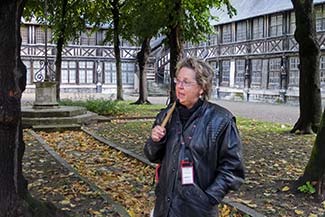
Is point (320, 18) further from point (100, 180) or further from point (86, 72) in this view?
point (100, 180)

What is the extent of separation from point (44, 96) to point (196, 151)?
515 inches

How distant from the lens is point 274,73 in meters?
33.1

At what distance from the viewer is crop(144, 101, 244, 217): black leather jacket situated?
274 cm

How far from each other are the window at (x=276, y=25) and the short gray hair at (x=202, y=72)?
30.9m

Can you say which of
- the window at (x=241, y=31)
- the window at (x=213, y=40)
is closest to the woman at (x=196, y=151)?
the window at (x=241, y=31)

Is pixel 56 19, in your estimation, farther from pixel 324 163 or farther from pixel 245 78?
pixel 324 163

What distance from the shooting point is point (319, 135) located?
20.1 feet

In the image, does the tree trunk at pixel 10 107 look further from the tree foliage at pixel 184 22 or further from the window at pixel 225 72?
the window at pixel 225 72

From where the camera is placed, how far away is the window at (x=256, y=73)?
34375mm

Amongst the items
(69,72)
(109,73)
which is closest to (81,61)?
(69,72)

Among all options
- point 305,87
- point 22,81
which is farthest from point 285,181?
point 305,87

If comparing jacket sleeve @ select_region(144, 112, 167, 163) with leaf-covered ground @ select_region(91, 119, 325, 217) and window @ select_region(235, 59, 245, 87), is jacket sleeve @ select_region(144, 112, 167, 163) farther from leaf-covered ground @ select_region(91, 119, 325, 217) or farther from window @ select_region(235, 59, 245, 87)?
window @ select_region(235, 59, 245, 87)

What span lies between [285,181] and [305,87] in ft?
21.6

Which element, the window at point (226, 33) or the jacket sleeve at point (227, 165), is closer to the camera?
the jacket sleeve at point (227, 165)
